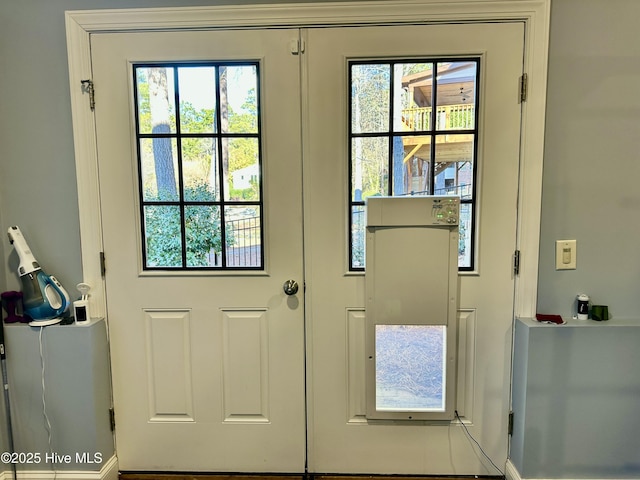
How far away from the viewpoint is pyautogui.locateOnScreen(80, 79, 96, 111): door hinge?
160 cm

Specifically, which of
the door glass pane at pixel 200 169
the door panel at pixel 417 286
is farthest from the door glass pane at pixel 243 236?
the door panel at pixel 417 286

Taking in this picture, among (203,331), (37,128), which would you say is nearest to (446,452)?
(203,331)

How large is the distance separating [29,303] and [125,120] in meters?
0.88

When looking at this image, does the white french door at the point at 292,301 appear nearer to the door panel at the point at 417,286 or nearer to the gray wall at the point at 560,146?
the door panel at the point at 417,286

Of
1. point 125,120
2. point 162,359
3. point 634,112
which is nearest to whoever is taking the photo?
point 634,112

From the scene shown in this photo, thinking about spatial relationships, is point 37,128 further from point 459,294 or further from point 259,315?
point 459,294

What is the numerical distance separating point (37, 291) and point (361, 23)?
68.8 inches

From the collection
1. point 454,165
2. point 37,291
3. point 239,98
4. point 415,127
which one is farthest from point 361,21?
point 37,291

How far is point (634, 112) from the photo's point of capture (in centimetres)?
152

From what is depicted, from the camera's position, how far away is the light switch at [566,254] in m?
1.58

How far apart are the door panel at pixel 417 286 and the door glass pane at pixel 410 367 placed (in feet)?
0.30

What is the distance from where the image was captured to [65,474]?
5.59ft

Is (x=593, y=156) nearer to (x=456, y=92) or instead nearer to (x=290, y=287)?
(x=456, y=92)

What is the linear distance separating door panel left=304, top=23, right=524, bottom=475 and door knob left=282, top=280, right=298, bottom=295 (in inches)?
2.4
